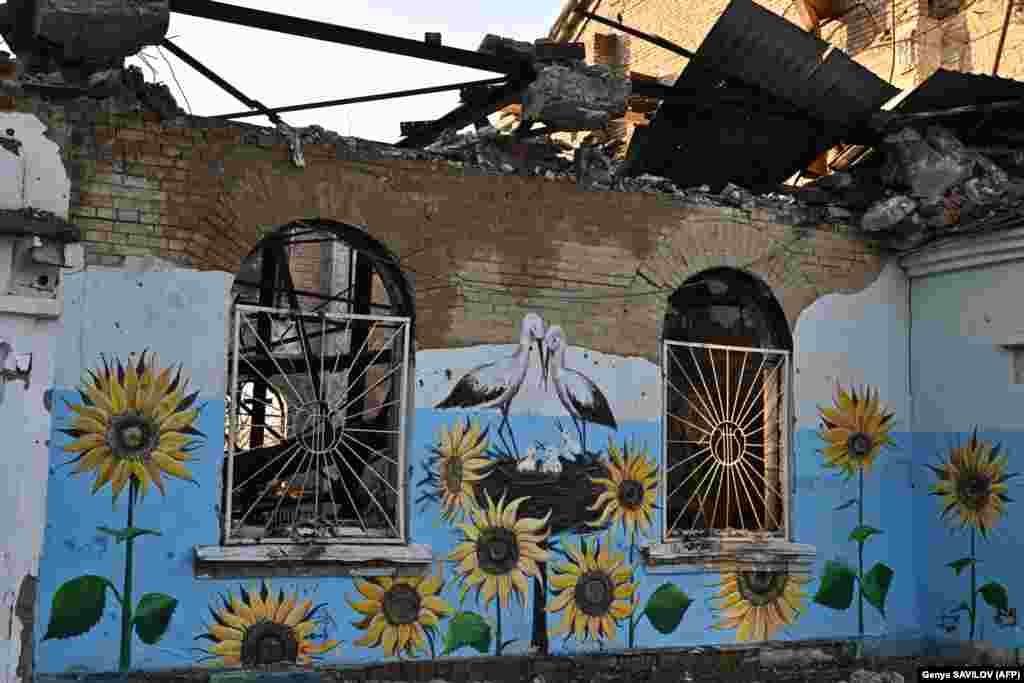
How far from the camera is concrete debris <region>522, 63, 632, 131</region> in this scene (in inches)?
319

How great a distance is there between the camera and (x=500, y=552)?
25.3 ft

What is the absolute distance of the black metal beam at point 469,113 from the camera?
8624mm

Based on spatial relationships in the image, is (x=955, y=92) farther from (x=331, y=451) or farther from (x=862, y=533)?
(x=331, y=451)

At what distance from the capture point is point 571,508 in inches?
313

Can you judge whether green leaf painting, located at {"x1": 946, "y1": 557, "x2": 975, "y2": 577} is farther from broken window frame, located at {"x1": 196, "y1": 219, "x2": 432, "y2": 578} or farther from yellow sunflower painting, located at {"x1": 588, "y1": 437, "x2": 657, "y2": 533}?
broken window frame, located at {"x1": 196, "y1": 219, "x2": 432, "y2": 578}

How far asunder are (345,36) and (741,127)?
3088mm

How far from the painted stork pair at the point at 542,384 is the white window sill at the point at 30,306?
266 cm

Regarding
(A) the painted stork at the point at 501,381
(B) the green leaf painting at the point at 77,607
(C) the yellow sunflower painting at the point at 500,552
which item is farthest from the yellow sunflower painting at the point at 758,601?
(B) the green leaf painting at the point at 77,607

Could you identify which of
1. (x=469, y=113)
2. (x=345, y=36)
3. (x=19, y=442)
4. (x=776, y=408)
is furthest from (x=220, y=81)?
(x=776, y=408)

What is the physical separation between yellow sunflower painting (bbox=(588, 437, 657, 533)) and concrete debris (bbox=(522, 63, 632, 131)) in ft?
6.94

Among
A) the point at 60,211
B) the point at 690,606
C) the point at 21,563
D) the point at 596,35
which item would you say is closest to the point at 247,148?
the point at 60,211

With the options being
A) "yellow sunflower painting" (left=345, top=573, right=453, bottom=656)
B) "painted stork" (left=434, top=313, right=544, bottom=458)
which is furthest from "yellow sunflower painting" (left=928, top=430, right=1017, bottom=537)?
"yellow sunflower painting" (left=345, top=573, right=453, bottom=656)

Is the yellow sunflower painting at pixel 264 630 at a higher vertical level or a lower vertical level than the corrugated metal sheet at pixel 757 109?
lower

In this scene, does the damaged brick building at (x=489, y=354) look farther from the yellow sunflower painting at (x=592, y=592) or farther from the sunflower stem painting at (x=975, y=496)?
the sunflower stem painting at (x=975, y=496)
